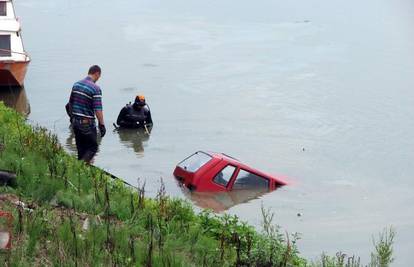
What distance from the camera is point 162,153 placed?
77.0ft

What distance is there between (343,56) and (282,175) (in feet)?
66.0

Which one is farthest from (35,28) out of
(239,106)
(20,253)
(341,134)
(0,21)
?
(20,253)

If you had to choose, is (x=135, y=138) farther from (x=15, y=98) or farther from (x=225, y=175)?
(x=15, y=98)

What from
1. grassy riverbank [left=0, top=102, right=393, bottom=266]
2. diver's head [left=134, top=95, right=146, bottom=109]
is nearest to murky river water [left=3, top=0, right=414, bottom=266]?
diver's head [left=134, top=95, right=146, bottom=109]

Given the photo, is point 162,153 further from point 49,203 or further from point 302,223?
point 49,203

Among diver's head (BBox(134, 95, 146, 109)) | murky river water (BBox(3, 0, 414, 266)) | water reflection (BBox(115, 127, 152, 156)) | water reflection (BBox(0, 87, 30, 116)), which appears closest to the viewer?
murky river water (BBox(3, 0, 414, 266))

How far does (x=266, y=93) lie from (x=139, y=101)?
9.55 metres

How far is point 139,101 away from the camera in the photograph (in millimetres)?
23891

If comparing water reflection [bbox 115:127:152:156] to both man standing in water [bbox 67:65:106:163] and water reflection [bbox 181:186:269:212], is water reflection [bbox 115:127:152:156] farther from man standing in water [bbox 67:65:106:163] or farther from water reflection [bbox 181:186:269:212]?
man standing in water [bbox 67:65:106:163]

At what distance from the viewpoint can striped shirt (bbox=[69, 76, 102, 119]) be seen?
13.0 meters

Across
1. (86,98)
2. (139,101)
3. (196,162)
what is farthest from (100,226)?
(139,101)

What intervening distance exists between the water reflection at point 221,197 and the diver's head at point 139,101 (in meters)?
5.32

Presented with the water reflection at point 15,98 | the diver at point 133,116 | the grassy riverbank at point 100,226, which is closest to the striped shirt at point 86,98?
the grassy riverbank at point 100,226

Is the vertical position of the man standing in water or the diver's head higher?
the diver's head
